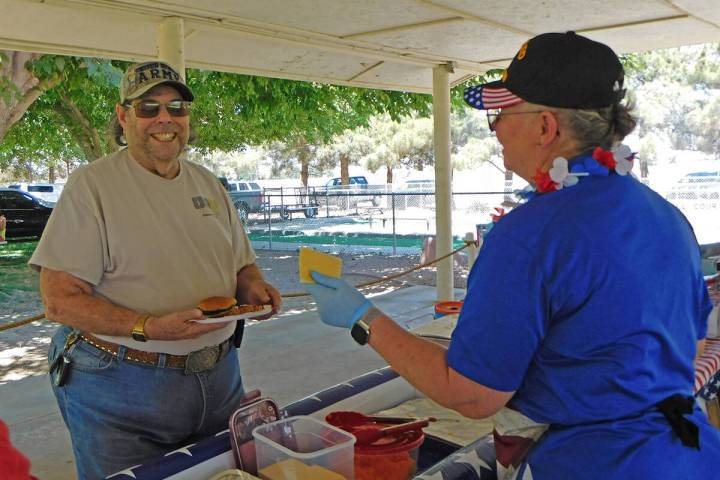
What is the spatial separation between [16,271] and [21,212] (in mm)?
6326

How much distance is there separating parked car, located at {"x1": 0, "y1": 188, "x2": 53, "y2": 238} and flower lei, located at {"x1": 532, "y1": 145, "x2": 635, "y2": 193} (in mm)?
20973

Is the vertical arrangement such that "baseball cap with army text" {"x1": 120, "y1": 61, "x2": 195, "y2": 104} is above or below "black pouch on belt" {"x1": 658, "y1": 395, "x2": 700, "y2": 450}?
above

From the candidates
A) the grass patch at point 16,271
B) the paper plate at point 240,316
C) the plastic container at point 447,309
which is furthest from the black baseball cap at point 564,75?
the grass patch at point 16,271

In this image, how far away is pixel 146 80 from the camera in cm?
235

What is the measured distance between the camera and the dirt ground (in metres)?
7.06

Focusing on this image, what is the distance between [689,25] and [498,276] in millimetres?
5128

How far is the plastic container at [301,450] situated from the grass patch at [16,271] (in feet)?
35.8

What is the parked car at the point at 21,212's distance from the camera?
781 inches

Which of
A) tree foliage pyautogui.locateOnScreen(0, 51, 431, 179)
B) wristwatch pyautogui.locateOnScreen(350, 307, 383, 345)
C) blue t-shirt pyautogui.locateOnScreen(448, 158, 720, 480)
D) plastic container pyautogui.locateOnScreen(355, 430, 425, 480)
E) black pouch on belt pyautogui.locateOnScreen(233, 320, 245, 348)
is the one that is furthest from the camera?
tree foliage pyautogui.locateOnScreen(0, 51, 431, 179)

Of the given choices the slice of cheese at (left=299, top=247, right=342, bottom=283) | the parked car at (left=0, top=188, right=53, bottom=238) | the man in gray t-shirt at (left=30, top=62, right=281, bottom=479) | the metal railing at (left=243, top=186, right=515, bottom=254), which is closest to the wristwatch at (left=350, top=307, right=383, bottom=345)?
the slice of cheese at (left=299, top=247, right=342, bottom=283)

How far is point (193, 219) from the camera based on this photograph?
7.77 feet

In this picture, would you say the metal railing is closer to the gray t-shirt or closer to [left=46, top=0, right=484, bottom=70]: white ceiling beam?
[left=46, top=0, right=484, bottom=70]: white ceiling beam

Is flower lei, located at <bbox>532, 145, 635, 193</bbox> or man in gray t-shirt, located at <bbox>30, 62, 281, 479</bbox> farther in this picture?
man in gray t-shirt, located at <bbox>30, 62, 281, 479</bbox>

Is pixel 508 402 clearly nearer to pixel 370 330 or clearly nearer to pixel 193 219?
pixel 370 330
